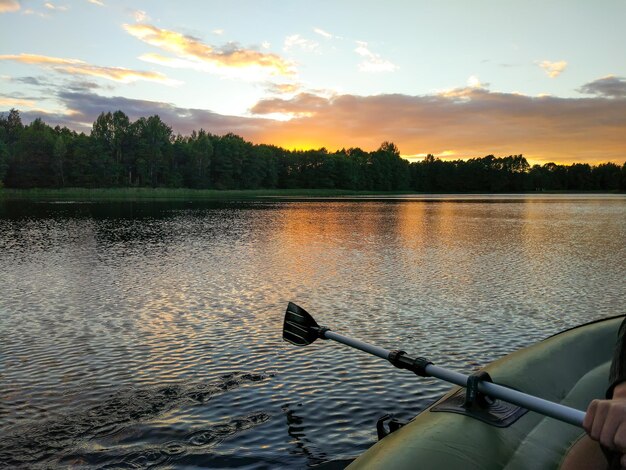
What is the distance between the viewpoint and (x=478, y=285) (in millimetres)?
16266

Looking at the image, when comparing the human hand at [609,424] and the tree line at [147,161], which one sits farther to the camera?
the tree line at [147,161]

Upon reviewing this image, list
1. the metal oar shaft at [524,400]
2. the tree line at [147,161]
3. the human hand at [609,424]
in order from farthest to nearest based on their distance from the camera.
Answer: the tree line at [147,161], the metal oar shaft at [524,400], the human hand at [609,424]

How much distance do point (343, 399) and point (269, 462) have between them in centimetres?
195

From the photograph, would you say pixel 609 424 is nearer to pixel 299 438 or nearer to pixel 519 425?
pixel 519 425

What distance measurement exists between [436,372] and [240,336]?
21.9 ft

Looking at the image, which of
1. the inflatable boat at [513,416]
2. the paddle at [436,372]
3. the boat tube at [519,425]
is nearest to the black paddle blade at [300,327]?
the paddle at [436,372]

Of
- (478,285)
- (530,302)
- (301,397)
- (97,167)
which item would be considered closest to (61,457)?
(301,397)

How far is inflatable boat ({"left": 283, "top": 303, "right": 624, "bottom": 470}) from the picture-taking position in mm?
3311

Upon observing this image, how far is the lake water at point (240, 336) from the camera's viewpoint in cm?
619

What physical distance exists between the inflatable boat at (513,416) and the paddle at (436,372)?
0.4 inches

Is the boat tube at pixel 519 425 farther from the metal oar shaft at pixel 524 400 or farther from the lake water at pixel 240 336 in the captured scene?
the lake water at pixel 240 336

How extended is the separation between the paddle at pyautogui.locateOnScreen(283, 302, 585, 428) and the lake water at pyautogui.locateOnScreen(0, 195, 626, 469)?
3.60 feet

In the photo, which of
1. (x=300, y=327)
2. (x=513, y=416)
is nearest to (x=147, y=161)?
(x=300, y=327)

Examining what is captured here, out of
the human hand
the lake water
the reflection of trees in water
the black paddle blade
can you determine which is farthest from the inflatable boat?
the lake water
